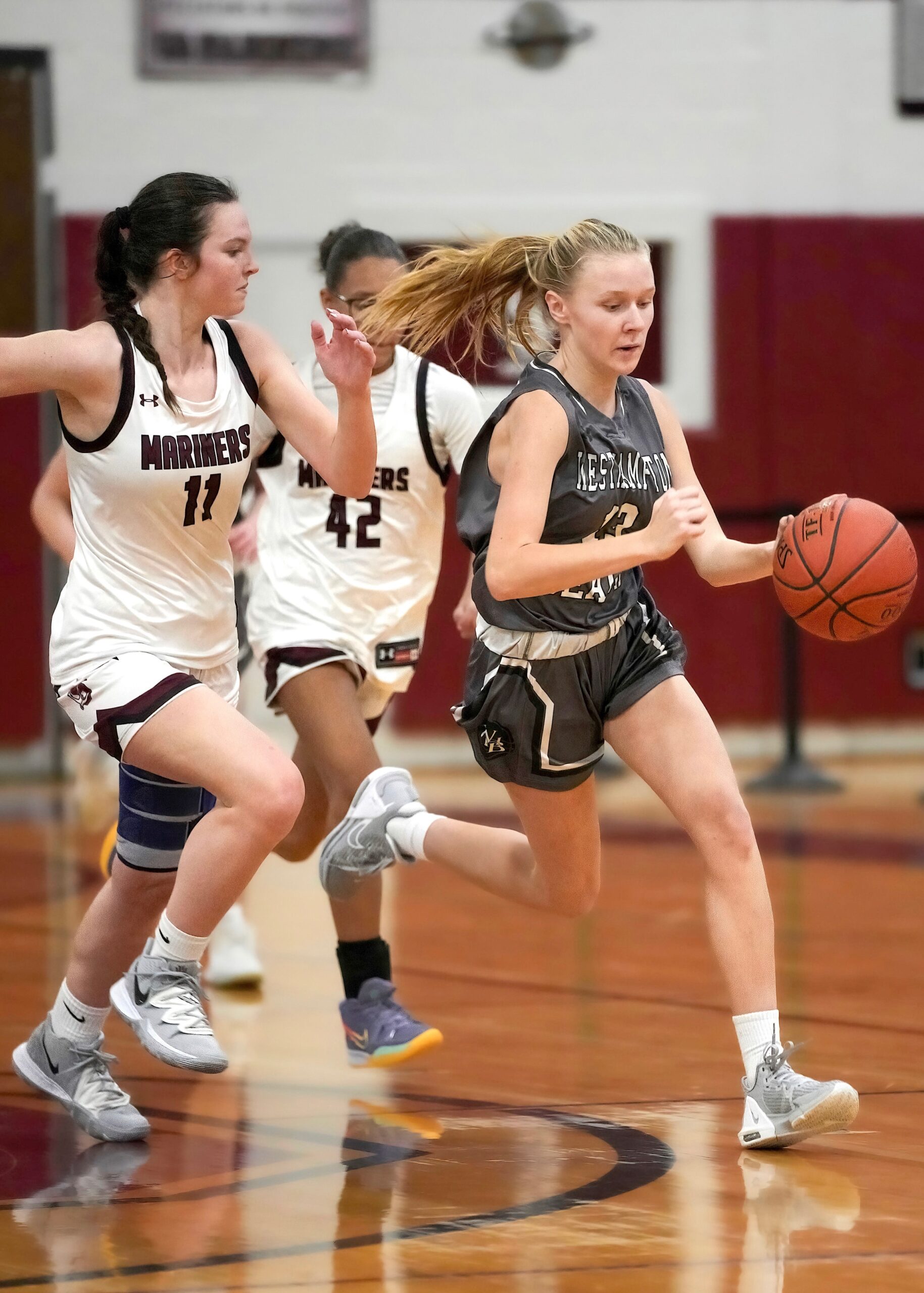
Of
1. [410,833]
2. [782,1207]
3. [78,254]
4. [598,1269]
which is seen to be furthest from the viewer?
[78,254]

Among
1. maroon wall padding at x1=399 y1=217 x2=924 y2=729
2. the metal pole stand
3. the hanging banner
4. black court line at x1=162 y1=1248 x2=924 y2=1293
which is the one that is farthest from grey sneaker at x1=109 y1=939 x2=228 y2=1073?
the hanging banner

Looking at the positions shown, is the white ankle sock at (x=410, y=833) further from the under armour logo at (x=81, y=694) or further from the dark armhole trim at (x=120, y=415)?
the dark armhole trim at (x=120, y=415)

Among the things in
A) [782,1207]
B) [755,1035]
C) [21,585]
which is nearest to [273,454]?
[755,1035]

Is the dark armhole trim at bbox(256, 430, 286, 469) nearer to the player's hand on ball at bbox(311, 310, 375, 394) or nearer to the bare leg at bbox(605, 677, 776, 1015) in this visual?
the player's hand on ball at bbox(311, 310, 375, 394)

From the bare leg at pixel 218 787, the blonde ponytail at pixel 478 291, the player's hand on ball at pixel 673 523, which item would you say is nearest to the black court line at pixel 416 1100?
the bare leg at pixel 218 787

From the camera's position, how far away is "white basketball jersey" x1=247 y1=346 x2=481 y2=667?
4594mm

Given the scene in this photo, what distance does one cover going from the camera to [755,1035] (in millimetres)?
3568

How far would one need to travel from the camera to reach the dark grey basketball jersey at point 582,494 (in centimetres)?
363

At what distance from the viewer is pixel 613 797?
30.8 feet

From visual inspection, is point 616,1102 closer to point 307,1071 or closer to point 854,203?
point 307,1071

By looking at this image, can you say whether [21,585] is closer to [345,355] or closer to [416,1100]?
[416,1100]

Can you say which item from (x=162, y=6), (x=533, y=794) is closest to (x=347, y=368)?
(x=533, y=794)

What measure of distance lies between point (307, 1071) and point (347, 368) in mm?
1680

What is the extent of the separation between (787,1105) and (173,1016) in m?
1.11
